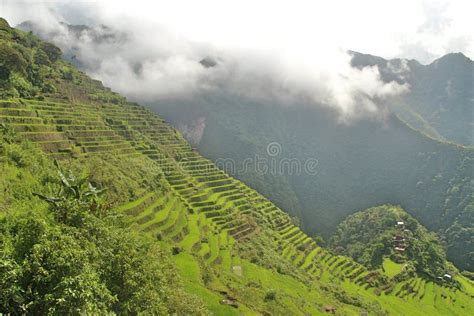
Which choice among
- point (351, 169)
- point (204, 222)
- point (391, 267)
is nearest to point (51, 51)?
point (204, 222)

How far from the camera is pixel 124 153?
52281 mm

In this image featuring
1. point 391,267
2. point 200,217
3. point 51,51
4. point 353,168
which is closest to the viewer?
point 200,217

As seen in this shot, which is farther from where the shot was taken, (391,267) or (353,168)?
(353,168)

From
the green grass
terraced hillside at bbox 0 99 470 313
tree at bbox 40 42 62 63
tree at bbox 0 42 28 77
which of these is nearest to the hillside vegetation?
A: the green grass

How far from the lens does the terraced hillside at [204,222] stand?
35.6 meters

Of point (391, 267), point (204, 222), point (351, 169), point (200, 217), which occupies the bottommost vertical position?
point (391, 267)

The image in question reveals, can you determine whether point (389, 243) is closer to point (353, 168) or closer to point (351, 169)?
point (351, 169)

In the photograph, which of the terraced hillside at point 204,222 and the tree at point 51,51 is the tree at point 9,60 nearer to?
the terraced hillside at point 204,222

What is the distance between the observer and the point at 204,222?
5012 centimetres

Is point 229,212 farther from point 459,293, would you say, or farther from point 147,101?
point 147,101

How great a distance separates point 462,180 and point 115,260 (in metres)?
144

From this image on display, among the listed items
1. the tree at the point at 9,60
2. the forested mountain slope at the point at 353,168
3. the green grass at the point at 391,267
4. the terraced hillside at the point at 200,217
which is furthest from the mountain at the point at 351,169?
the tree at the point at 9,60

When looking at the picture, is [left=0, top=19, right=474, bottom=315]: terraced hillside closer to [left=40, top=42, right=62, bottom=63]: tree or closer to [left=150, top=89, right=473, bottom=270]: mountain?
[left=40, top=42, right=62, bottom=63]: tree

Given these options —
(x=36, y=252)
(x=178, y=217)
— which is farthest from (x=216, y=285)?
(x=36, y=252)
